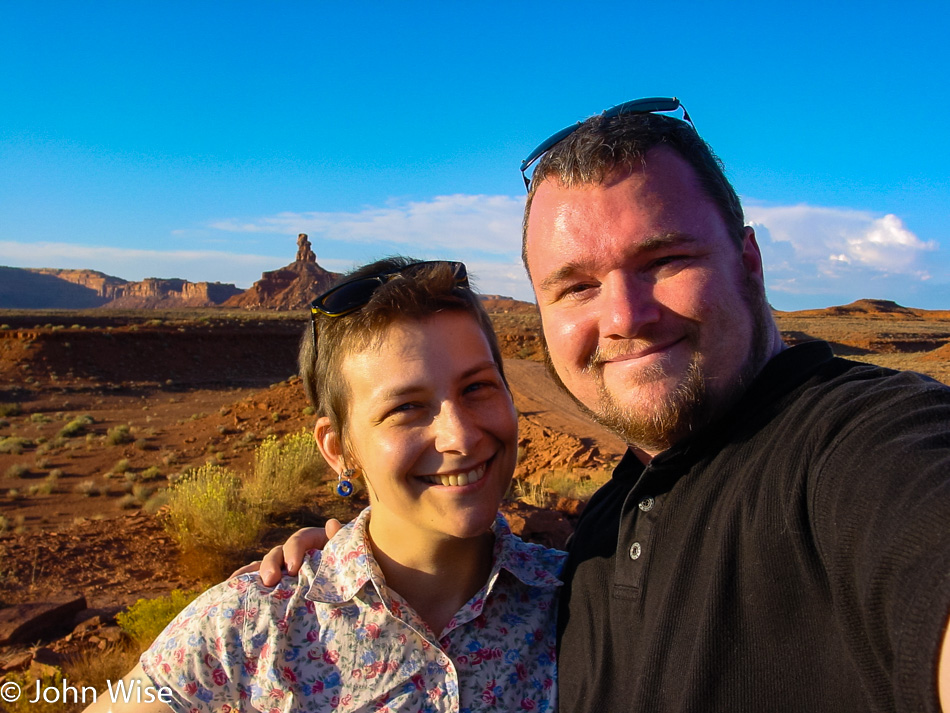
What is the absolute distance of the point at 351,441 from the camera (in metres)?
2.03

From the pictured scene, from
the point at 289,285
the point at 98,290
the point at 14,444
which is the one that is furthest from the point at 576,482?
the point at 98,290

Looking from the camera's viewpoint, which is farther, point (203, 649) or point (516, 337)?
point (516, 337)

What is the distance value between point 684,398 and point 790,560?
20.7 inches

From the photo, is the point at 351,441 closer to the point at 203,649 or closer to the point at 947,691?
the point at 203,649

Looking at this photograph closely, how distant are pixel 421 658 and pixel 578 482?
8034 millimetres

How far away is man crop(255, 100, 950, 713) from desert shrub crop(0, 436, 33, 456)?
55.3 feet

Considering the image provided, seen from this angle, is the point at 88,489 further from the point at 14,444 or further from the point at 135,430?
the point at 135,430

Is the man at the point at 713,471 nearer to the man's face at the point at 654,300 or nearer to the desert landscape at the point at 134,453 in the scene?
the man's face at the point at 654,300

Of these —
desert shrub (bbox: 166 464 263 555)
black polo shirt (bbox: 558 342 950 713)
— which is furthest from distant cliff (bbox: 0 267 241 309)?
black polo shirt (bbox: 558 342 950 713)

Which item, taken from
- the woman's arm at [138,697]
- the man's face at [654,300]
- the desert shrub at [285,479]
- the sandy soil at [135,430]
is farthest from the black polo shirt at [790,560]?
the desert shrub at [285,479]

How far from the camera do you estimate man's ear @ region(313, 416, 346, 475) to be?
84.2 inches

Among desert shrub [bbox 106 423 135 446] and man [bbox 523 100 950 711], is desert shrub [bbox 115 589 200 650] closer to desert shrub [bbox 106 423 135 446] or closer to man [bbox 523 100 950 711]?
man [bbox 523 100 950 711]

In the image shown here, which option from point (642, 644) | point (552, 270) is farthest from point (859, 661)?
point (552, 270)

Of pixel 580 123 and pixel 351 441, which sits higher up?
pixel 580 123
